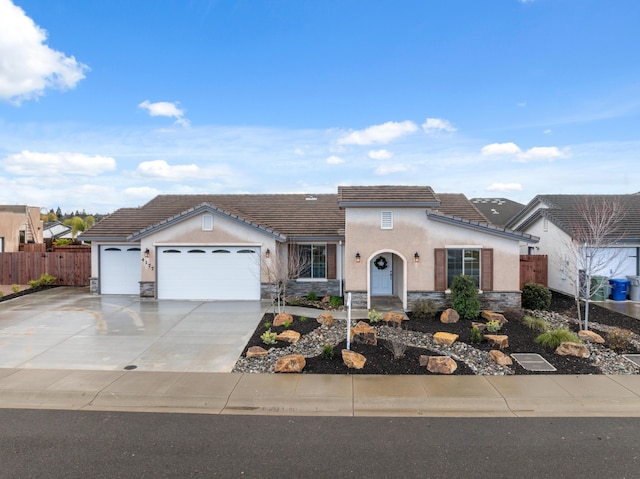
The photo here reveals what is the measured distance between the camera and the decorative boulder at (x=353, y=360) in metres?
7.73

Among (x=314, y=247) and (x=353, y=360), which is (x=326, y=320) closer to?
(x=353, y=360)

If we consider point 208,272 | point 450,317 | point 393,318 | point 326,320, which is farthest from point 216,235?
point 450,317

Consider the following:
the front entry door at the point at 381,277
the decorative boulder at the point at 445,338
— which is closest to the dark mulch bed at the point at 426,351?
the decorative boulder at the point at 445,338

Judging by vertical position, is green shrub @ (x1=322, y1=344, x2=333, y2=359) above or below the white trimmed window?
below

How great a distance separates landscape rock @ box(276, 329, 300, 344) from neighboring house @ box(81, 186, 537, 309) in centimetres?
442

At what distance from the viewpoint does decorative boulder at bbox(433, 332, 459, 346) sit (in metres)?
9.12

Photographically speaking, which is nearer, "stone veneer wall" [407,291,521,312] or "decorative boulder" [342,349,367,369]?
"decorative boulder" [342,349,367,369]

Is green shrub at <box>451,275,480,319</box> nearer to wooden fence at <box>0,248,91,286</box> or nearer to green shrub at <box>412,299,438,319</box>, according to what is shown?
green shrub at <box>412,299,438,319</box>

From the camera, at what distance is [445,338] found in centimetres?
921

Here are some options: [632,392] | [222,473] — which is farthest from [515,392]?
[222,473]

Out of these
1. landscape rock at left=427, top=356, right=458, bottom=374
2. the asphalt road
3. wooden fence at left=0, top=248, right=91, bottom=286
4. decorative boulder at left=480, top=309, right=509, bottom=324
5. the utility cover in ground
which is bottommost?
the asphalt road

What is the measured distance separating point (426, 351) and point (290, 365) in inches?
126

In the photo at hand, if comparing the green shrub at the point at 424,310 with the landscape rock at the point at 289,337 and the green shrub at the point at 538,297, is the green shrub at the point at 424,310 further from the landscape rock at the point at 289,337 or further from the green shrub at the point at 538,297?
the landscape rock at the point at 289,337

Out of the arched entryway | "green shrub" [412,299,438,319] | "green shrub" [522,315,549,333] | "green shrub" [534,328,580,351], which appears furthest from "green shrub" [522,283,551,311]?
the arched entryway
